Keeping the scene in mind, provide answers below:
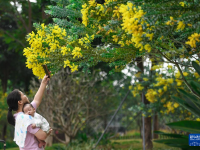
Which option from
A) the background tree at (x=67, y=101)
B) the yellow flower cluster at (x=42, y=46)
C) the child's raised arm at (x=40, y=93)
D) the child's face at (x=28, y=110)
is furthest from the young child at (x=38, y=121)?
the background tree at (x=67, y=101)

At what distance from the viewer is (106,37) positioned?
3.80 m

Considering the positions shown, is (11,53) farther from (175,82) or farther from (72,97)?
(175,82)

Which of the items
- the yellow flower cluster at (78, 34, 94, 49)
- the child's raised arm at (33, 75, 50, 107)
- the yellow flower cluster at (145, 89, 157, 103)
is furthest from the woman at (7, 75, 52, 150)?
the yellow flower cluster at (145, 89, 157, 103)

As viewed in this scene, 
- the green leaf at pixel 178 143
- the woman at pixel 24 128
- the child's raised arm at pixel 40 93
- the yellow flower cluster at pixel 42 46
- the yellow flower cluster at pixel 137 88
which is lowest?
the green leaf at pixel 178 143

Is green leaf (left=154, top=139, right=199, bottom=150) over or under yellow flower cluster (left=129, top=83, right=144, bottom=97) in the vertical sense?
under

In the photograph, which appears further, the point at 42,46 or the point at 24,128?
the point at 42,46

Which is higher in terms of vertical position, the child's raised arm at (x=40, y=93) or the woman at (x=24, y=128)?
the child's raised arm at (x=40, y=93)

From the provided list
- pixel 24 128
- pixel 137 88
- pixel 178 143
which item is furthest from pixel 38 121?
pixel 137 88

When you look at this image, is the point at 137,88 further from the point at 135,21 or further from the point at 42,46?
the point at 135,21

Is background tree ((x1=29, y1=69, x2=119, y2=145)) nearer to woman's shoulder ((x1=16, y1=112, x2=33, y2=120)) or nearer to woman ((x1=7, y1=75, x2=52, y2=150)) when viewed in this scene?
woman ((x1=7, y1=75, x2=52, y2=150))

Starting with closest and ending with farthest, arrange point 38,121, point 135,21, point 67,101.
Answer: point 135,21
point 38,121
point 67,101

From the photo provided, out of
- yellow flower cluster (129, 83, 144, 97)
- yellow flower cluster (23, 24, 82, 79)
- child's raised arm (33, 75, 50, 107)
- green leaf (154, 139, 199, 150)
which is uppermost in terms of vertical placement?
yellow flower cluster (23, 24, 82, 79)

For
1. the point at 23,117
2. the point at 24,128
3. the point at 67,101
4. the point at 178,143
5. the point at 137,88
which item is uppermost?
the point at 137,88

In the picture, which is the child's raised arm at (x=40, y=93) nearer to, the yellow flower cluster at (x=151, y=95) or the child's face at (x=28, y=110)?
the child's face at (x=28, y=110)
